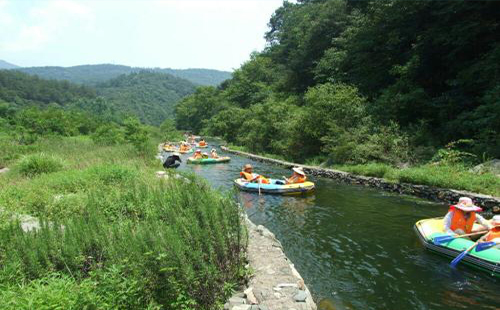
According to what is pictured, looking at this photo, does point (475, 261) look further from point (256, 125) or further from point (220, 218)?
point (256, 125)

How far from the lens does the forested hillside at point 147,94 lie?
122m

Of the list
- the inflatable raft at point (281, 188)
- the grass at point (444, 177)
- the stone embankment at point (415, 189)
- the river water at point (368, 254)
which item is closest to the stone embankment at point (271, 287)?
the river water at point (368, 254)

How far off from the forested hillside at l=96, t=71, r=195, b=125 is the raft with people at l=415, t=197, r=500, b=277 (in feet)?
334

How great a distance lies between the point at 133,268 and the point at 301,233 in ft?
19.0

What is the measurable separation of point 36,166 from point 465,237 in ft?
45.9

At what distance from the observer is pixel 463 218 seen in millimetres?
8109

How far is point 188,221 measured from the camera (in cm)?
572

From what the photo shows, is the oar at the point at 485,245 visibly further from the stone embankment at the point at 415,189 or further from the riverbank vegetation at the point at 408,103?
A: the riverbank vegetation at the point at 408,103

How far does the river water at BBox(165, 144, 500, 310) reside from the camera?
624 cm

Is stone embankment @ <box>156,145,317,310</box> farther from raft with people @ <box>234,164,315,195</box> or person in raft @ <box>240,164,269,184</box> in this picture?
person in raft @ <box>240,164,269,184</box>

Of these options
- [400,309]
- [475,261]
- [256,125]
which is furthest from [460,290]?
[256,125]

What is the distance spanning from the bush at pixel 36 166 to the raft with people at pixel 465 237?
12.8 m

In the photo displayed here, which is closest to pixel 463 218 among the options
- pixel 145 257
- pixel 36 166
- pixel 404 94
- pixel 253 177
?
pixel 145 257

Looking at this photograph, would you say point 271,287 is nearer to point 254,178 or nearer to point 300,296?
point 300,296
